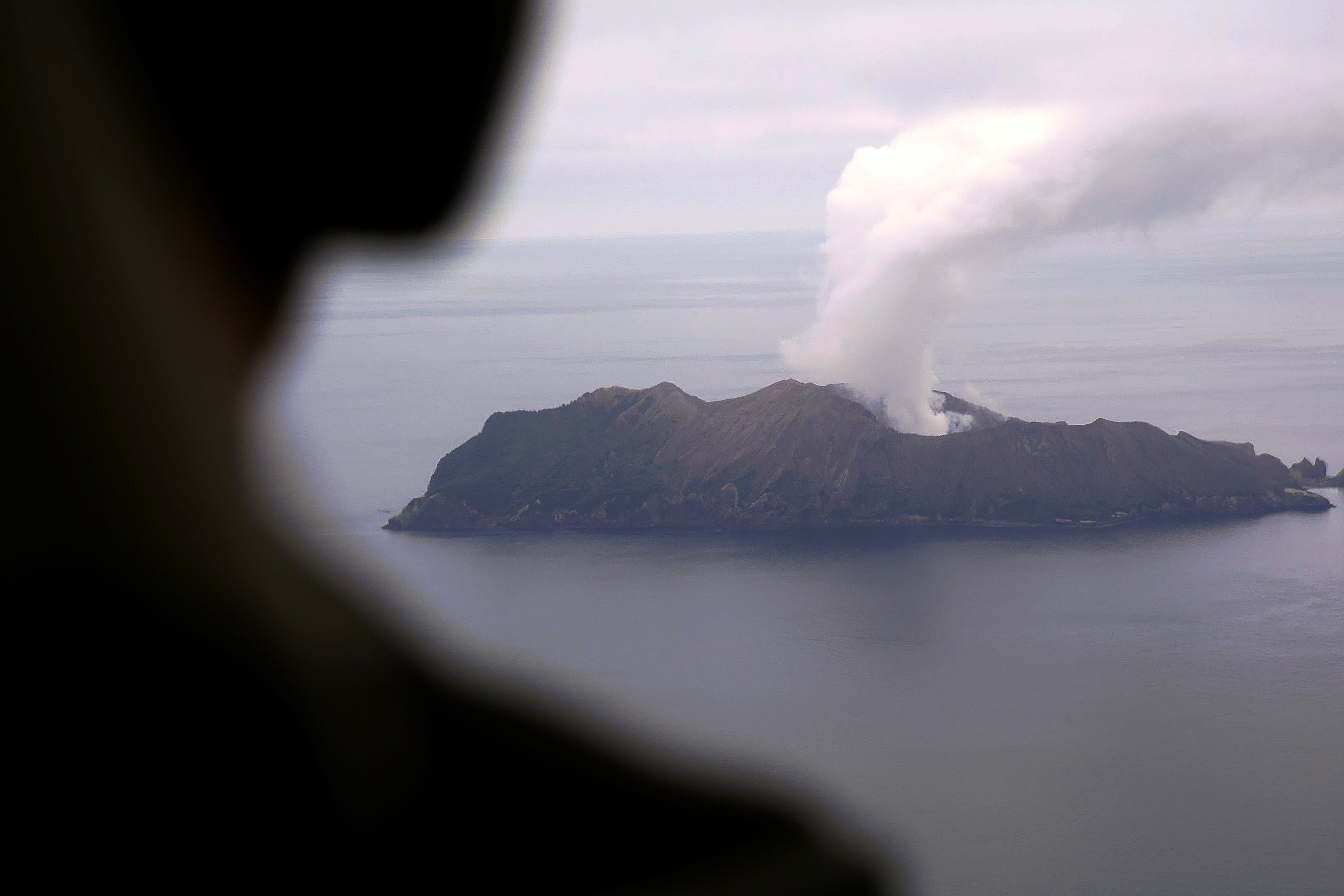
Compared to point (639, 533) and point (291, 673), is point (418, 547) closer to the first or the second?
point (639, 533)

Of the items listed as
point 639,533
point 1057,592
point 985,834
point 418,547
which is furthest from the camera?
point 639,533

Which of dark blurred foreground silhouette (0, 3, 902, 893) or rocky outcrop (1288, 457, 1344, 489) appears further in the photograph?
rocky outcrop (1288, 457, 1344, 489)

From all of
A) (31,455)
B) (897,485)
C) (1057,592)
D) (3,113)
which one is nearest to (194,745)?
(31,455)

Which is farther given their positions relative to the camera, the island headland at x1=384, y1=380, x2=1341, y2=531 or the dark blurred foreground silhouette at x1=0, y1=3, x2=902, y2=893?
the island headland at x1=384, y1=380, x2=1341, y2=531

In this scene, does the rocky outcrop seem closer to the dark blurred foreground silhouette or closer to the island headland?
the island headland

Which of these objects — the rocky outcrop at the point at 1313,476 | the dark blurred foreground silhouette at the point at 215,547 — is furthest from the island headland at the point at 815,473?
the dark blurred foreground silhouette at the point at 215,547

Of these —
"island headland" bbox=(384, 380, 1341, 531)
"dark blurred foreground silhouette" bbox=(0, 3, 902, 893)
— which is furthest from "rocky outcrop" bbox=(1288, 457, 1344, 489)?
"dark blurred foreground silhouette" bbox=(0, 3, 902, 893)
